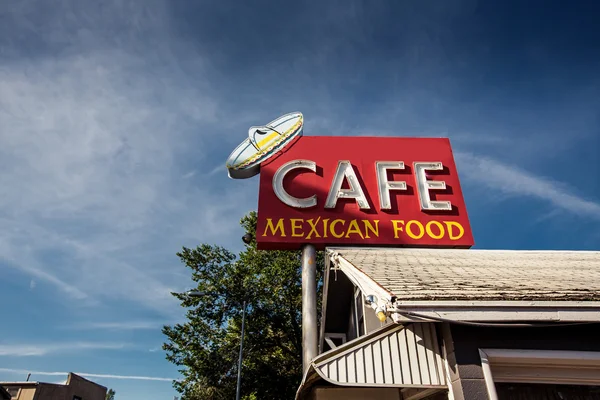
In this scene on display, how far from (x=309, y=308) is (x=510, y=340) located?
7.35m

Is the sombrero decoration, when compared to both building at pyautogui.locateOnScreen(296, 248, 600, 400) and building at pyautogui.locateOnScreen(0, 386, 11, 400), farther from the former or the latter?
building at pyautogui.locateOnScreen(0, 386, 11, 400)

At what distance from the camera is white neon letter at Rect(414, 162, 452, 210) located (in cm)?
1255

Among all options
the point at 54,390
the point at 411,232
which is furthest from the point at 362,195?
the point at 54,390

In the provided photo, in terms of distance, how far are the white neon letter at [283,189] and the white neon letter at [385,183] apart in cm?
221

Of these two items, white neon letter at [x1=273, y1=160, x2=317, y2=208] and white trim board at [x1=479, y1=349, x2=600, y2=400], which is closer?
white trim board at [x1=479, y1=349, x2=600, y2=400]

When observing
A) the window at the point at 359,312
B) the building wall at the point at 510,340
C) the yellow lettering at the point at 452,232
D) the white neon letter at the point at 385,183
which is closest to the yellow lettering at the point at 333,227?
the white neon letter at the point at 385,183

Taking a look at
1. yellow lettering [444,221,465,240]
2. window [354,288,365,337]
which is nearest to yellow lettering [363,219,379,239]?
window [354,288,365,337]

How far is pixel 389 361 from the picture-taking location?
4266 mm

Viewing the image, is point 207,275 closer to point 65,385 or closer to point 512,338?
point 65,385

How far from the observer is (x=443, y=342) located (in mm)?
4250

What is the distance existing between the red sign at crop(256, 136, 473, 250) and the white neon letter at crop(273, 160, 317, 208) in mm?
32

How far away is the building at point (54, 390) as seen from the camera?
30406mm

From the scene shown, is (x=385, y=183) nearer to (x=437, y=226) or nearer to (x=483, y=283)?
(x=437, y=226)

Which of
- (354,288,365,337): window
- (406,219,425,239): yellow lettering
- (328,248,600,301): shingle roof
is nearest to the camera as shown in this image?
(328,248,600,301): shingle roof
